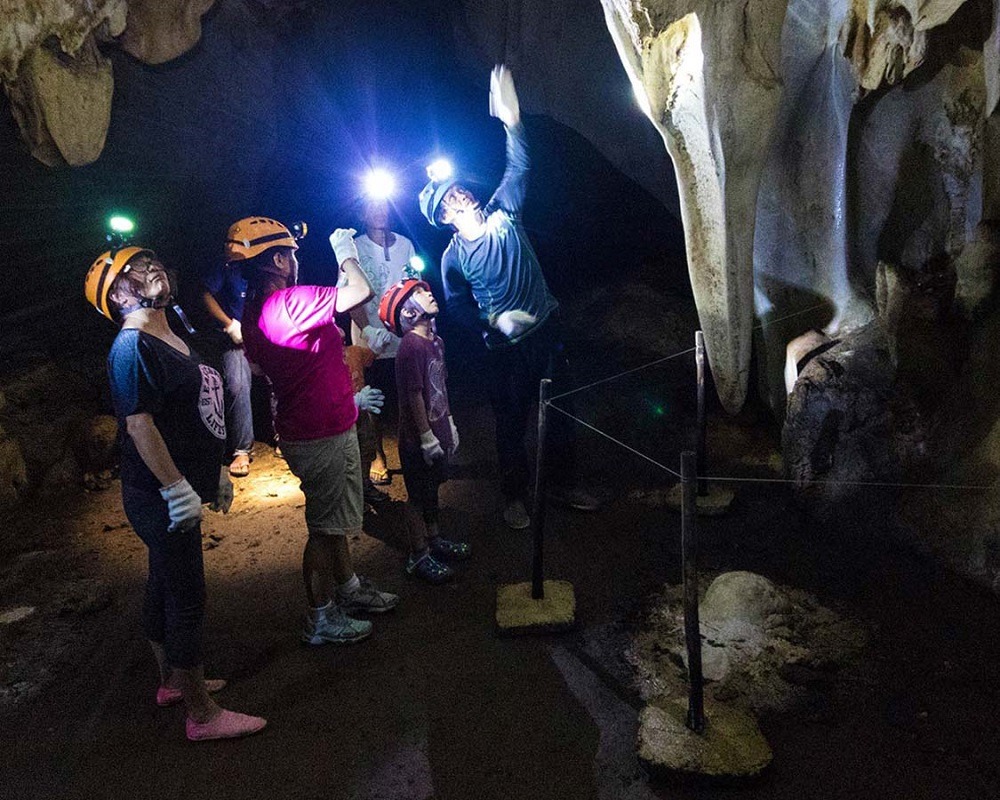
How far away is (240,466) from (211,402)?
4015 mm

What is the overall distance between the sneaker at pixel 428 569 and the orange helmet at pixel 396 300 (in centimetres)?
151

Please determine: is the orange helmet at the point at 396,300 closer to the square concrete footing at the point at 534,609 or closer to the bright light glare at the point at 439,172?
the bright light glare at the point at 439,172

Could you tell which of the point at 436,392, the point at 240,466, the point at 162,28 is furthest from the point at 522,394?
the point at 162,28

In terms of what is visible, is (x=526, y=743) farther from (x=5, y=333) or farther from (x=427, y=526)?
(x=5, y=333)

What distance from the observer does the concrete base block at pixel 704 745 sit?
2666 millimetres

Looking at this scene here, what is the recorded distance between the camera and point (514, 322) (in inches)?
Result: 199

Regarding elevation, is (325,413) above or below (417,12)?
below

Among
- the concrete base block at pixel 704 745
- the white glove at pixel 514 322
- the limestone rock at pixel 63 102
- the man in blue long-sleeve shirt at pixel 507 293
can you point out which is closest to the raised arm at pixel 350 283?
the man in blue long-sleeve shirt at pixel 507 293

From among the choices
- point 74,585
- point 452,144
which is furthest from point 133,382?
point 452,144

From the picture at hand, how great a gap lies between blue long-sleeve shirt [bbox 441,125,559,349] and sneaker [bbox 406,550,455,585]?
5.57ft

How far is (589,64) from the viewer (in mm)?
7301

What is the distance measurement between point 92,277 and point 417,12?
28.9ft

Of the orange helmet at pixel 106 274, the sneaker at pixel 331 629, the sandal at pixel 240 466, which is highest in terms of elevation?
the orange helmet at pixel 106 274

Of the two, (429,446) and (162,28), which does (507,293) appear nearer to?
(429,446)
